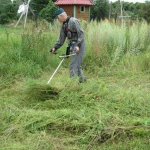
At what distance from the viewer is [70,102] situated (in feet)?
14.4

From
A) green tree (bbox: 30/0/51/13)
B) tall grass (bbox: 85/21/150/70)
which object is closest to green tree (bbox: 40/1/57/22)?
green tree (bbox: 30/0/51/13)

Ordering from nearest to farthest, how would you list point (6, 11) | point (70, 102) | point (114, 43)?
point (70, 102) < point (114, 43) < point (6, 11)

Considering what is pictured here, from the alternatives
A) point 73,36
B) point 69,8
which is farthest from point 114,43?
point 69,8

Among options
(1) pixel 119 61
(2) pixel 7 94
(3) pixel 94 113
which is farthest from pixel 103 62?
(3) pixel 94 113

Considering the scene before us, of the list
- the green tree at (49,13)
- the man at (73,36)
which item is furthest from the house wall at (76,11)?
the man at (73,36)

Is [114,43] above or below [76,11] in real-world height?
below

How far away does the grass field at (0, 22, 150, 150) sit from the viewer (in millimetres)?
3438

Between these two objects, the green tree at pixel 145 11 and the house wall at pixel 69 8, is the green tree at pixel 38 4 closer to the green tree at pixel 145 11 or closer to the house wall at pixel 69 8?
the house wall at pixel 69 8

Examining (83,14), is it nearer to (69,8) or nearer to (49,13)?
(69,8)

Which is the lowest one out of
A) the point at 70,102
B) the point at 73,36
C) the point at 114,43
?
the point at 70,102

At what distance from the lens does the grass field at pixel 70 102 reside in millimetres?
3438

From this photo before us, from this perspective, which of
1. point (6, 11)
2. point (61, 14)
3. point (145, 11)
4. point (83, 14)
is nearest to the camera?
point (61, 14)

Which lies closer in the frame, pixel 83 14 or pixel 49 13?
pixel 49 13

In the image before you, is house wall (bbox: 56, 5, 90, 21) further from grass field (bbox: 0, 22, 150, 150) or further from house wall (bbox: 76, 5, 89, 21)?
grass field (bbox: 0, 22, 150, 150)
